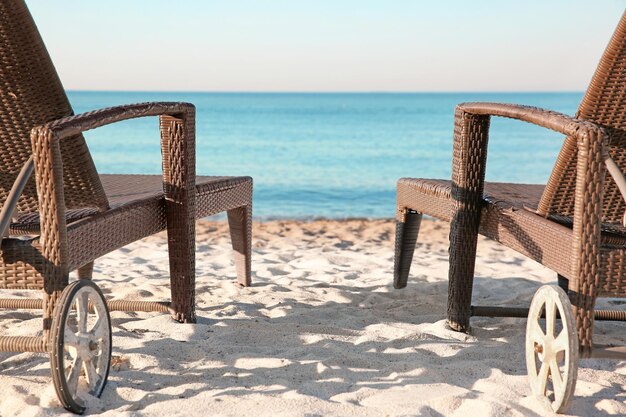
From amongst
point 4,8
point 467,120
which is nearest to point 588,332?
point 467,120

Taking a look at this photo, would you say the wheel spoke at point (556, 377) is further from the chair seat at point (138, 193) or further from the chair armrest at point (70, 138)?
the chair seat at point (138, 193)

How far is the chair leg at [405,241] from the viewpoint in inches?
152

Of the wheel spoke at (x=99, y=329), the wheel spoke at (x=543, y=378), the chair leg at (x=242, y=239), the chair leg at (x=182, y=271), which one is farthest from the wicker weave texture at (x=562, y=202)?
the wheel spoke at (x=99, y=329)

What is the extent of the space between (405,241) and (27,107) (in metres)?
2.12

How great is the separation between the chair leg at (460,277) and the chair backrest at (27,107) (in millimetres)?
1378

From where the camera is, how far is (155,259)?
489 cm

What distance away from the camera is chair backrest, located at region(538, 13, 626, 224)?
2.26m

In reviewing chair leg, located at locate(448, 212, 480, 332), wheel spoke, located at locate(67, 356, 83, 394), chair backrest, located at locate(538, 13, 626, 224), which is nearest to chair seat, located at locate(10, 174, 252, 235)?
wheel spoke, located at locate(67, 356, 83, 394)

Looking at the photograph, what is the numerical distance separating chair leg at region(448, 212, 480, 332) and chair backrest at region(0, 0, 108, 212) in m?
1.38

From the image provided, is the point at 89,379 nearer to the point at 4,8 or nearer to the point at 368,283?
the point at 4,8

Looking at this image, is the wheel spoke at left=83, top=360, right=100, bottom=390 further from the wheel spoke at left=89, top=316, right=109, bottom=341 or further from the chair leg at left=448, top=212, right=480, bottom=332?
the chair leg at left=448, top=212, right=480, bottom=332

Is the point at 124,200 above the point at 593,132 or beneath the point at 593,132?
beneath

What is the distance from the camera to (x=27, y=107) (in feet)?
7.75

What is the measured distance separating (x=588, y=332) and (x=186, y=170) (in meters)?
1.63
